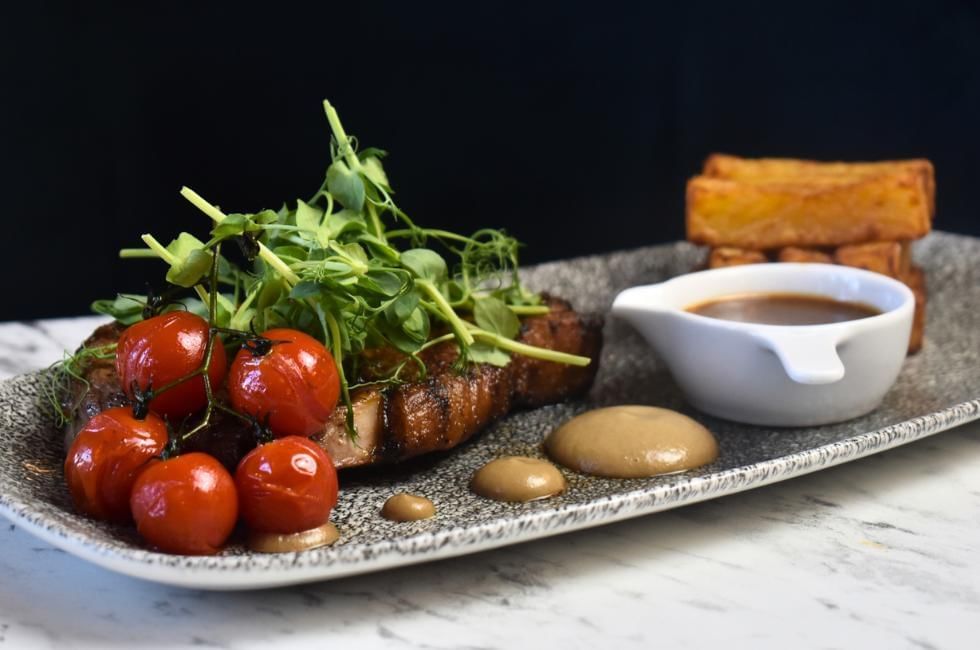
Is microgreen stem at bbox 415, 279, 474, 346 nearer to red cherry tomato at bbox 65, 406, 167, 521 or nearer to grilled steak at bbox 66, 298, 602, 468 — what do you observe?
grilled steak at bbox 66, 298, 602, 468

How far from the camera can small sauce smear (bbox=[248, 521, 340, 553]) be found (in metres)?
1.94

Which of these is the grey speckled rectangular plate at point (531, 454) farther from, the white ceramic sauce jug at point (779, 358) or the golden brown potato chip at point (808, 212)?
the golden brown potato chip at point (808, 212)

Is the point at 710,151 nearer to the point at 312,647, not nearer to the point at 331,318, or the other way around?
the point at 331,318

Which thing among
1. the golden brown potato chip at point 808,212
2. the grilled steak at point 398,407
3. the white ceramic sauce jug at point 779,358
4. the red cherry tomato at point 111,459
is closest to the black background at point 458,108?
the golden brown potato chip at point 808,212

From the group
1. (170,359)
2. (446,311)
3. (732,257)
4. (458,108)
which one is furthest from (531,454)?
(458,108)

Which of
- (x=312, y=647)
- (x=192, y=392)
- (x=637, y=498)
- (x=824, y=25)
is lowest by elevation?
(x=312, y=647)

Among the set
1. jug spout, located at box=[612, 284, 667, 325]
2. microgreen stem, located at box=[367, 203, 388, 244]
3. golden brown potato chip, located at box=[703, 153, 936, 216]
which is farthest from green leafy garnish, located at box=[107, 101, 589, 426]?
golden brown potato chip, located at box=[703, 153, 936, 216]

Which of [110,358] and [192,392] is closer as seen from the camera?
[192,392]

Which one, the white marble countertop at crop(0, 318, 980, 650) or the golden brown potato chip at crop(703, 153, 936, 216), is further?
the golden brown potato chip at crop(703, 153, 936, 216)

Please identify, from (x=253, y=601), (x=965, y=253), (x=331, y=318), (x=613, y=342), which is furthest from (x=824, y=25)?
(x=253, y=601)

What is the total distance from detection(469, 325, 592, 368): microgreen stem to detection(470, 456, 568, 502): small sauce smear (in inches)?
12.1

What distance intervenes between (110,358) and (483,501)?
28.4 inches

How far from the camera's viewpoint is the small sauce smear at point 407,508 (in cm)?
211

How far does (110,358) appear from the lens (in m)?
2.35
